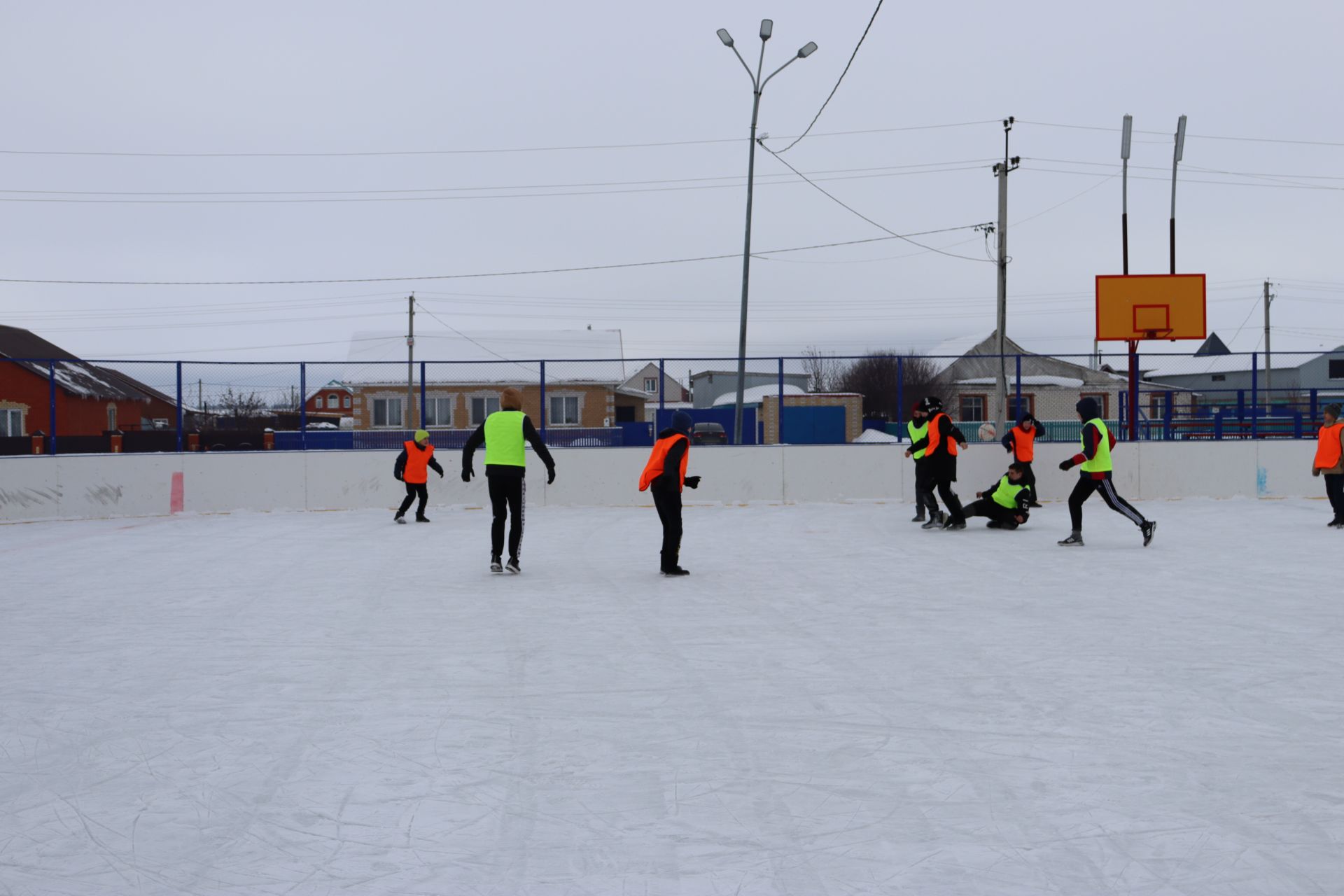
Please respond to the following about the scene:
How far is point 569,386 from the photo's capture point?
21.1 m

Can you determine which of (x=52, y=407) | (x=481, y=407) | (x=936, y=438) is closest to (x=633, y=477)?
(x=481, y=407)

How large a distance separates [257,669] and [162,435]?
13290 millimetres

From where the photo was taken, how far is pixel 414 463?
16.2 meters

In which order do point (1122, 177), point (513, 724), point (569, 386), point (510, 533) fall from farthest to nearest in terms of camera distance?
point (1122, 177), point (569, 386), point (510, 533), point (513, 724)

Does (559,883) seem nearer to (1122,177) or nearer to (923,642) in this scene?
(923,642)

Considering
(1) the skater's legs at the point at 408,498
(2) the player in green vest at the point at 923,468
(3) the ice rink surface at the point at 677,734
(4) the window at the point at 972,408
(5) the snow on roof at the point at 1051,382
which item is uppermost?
(5) the snow on roof at the point at 1051,382

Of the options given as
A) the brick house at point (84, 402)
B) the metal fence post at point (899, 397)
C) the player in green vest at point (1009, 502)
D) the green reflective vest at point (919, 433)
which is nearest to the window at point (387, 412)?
the brick house at point (84, 402)

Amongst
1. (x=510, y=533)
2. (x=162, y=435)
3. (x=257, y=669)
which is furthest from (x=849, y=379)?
(x=257, y=669)

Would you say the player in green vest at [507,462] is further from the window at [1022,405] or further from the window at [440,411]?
the window at [1022,405]

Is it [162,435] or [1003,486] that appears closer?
[1003,486]

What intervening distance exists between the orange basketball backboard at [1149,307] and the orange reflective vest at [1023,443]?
19.4 feet

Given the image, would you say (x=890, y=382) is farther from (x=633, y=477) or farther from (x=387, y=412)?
(x=633, y=477)

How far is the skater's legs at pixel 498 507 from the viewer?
10242 millimetres

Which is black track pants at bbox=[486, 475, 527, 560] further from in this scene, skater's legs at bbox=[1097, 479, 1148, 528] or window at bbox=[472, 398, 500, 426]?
window at bbox=[472, 398, 500, 426]
